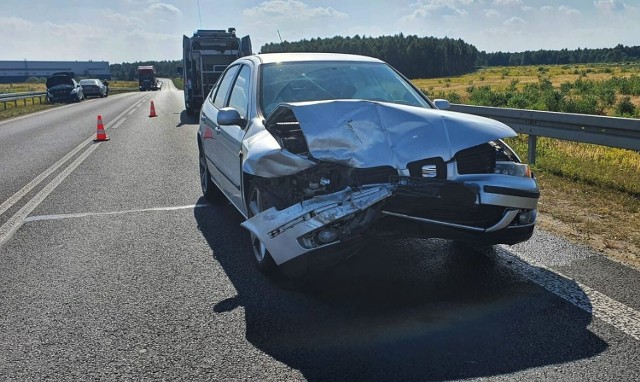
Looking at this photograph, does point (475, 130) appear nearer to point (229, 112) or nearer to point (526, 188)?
point (526, 188)

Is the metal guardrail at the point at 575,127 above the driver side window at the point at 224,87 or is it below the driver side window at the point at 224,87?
below

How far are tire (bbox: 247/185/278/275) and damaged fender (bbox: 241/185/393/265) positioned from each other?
1.03ft

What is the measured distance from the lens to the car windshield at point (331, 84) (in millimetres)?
5285

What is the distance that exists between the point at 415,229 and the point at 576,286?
128cm

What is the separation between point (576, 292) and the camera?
3.96 m

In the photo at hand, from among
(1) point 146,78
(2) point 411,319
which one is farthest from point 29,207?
(1) point 146,78

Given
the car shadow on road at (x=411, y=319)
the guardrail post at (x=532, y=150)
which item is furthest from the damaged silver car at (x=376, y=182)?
the guardrail post at (x=532, y=150)

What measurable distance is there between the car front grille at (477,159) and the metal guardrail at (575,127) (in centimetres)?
343

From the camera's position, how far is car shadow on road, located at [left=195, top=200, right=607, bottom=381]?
3.07m

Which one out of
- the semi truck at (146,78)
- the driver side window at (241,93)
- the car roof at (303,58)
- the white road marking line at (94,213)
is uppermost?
the semi truck at (146,78)

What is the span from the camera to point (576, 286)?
4.07 metres

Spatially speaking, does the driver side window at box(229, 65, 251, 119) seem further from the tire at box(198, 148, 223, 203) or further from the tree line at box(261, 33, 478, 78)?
the tree line at box(261, 33, 478, 78)

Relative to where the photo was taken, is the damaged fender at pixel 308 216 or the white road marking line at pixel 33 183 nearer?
the damaged fender at pixel 308 216

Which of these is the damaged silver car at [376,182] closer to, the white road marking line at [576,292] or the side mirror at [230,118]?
the white road marking line at [576,292]
